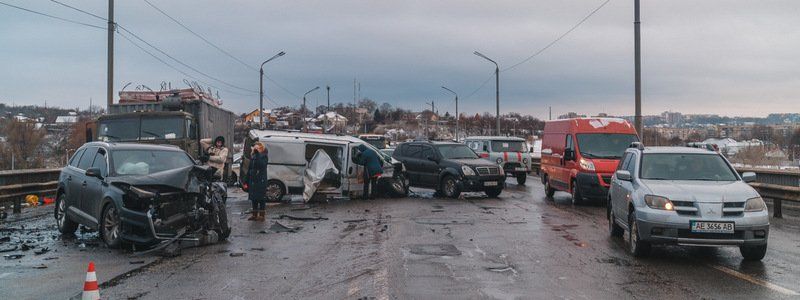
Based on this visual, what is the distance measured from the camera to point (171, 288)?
712 centimetres

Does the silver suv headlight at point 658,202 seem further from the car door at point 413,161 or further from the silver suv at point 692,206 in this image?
the car door at point 413,161

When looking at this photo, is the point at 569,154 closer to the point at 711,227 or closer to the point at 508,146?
the point at 711,227

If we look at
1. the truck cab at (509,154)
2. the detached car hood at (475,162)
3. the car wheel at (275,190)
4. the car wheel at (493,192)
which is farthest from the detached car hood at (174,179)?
the truck cab at (509,154)

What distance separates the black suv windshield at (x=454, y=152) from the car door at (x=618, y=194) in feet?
31.5

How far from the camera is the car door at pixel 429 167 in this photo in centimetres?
2058

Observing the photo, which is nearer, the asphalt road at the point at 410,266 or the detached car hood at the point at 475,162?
the asphalt road at the point at 410,266

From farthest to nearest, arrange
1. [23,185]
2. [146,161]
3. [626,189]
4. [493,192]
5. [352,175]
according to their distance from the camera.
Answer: [493,192], [352,175], [23,185], [146,161], [626,189]

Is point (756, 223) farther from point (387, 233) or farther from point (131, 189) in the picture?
point (131, 189)

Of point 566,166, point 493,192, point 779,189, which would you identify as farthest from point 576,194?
point 779,189

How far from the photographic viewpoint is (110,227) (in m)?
10.0

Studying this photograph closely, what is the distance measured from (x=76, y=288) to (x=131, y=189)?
8.17ft

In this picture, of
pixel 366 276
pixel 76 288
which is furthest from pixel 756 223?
pixel 76 288

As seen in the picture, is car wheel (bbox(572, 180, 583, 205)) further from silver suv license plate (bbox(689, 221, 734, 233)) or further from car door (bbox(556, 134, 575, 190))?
silver suv license plate (bbox(689, 221, 734, 233))

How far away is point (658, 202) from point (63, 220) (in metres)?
9.90
